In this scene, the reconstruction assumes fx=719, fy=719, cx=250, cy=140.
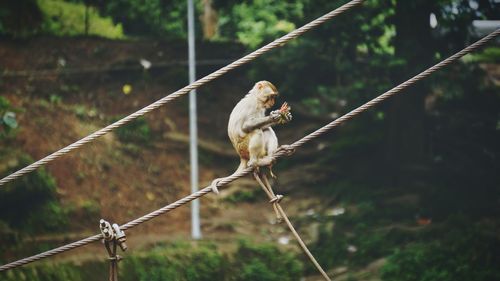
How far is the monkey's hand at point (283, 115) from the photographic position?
3.73 metres

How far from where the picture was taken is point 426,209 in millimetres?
7848

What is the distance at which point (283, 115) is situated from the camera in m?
3.76

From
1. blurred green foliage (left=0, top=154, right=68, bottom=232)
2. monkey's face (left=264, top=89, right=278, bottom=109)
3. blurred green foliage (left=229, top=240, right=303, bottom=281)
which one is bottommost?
blurred green foliage (left=229, top=240, right=303, bottom=281)

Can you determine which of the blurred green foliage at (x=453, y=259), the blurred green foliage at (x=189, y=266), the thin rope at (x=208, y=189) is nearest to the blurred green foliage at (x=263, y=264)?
the blurred green foliage at (x=189, y=266)

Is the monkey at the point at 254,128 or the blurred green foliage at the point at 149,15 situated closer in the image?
the monkey at the point at 254,128


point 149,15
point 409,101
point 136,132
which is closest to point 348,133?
point 409,101

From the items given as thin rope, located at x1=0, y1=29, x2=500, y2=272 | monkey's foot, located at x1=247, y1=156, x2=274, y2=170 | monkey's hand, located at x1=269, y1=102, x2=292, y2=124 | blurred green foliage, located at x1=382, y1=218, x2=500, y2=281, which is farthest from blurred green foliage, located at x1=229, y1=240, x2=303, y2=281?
thin rope, located at x1=0, y1=29, x2=500, y2=272

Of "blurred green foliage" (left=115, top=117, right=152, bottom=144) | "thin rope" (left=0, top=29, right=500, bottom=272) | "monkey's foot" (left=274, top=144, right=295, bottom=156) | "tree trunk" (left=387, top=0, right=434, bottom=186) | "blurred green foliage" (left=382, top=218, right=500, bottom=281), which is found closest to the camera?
"thin rope" (left=0, top=29, right=500, bottom=272)

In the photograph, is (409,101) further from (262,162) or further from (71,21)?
(262,162)

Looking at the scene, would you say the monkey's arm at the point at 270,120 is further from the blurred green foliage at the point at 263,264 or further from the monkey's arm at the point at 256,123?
the blurred green foliage at the point at 263,264

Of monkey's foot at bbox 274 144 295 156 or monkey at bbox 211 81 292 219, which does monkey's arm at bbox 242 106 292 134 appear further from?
monkey's foot at bbox 274 144 295 156

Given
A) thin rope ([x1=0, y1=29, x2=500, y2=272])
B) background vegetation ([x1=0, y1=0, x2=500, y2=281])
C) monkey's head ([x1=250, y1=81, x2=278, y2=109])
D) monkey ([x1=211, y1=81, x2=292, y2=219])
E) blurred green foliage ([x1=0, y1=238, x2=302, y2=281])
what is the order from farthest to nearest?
background vegetation ([x1=0, y1=0, x2=500, y2=281]), blurred green foliage ([x1=0, y1=238, x2=302, y2=281]), monkey's head ([x1=250, y1=81, x2=278, y2=109]), monkey ([x1=211, y1=81, x2=292, y2=219]), thin rope ([x1=0, y1=29, x2=500, y2=272])

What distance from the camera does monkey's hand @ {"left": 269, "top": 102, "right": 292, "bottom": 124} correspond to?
12.3 ft

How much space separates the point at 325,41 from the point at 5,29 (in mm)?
3825
